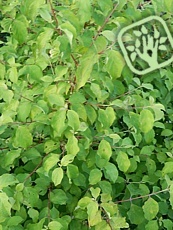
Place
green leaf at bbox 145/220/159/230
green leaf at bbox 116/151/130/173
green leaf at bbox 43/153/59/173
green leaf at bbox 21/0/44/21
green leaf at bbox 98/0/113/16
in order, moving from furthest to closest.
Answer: green leaf at bbox 145/220/159/230
green leaf at bbox 116/151/130/173
green leaf at bbox 43/153/59/173
green leaf at bbox 98/0/113/16
green leaf at bbox 21/0/44/21

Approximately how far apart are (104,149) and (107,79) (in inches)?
9.8

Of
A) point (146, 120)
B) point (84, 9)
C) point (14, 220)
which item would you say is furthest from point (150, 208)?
point (84, 9)

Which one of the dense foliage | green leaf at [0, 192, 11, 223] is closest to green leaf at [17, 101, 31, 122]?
Answer: the dense foliage

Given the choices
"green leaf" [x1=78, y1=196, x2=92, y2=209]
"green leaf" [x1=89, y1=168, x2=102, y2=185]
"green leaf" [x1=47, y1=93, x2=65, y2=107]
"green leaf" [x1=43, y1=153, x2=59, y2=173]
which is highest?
"green leaf" [x1=47, y1=93, x2=65, y2=107]

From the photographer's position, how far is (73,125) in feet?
3.42

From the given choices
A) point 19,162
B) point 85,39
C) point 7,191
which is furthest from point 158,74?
point 7,191

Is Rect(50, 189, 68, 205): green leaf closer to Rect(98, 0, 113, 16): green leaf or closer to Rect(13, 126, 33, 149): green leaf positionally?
Rect(13, 126, 33, 149): green leaf

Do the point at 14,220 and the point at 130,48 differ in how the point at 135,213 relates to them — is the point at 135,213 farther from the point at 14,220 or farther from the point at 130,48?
the point at 130,48

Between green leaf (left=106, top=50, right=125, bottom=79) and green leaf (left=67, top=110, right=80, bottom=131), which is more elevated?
green leaf (left=106, top=50, right=125, bottom=79)

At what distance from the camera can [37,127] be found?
1219mm

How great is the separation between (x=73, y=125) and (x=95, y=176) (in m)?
0.26

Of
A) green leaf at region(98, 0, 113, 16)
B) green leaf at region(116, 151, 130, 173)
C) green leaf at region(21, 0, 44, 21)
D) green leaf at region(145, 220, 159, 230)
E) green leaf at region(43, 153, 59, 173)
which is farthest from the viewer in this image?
green leaf at region(145, 220, 159, 230)

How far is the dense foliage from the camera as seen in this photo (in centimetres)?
101

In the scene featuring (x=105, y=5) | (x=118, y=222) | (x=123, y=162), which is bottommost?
(x=118, y=222)
